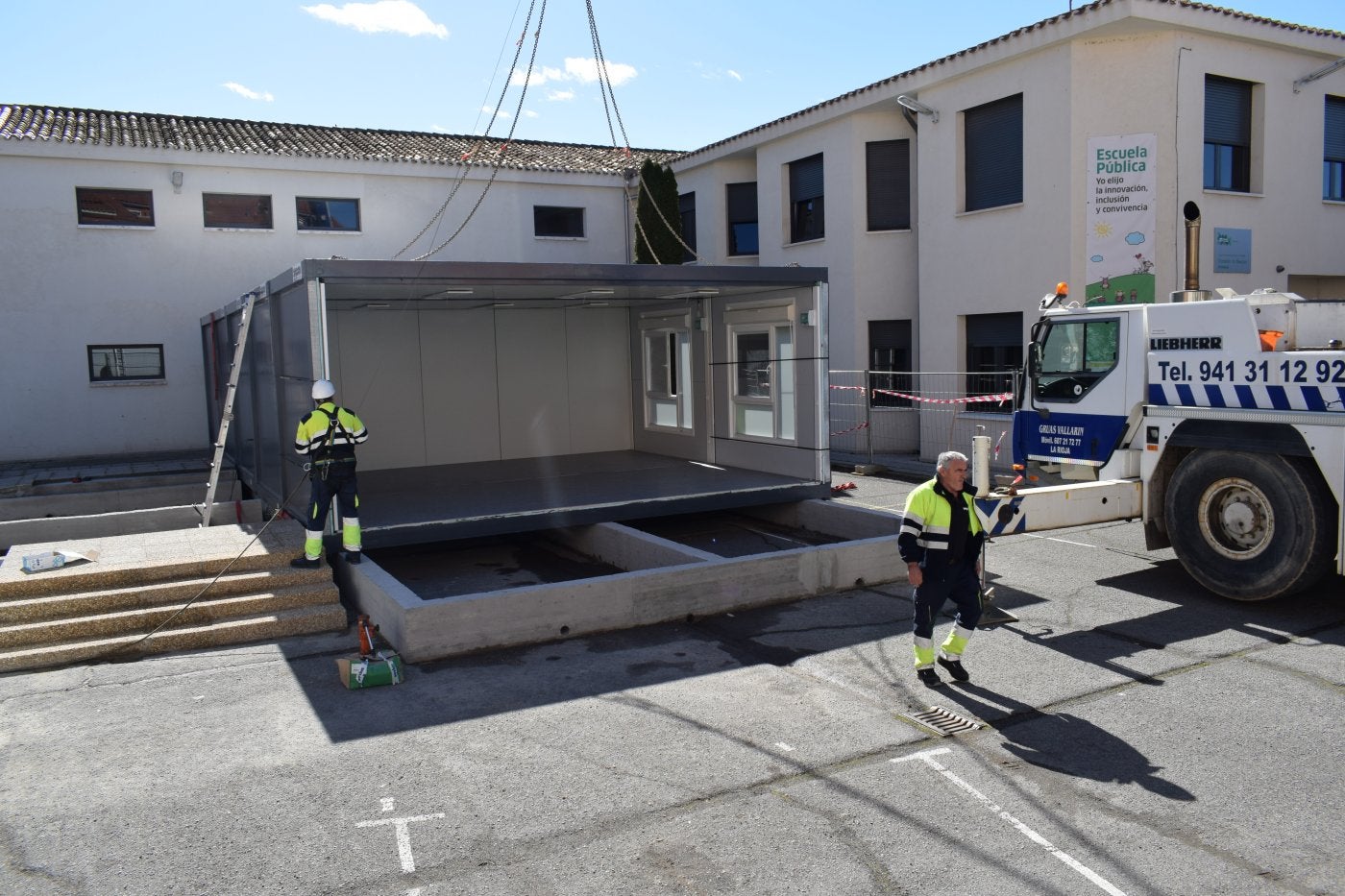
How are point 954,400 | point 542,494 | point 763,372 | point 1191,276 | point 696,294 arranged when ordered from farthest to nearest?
point 954,400
point 696,294
point 763,372
point 542,494
point 1191,276

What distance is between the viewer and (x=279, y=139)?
23.2m

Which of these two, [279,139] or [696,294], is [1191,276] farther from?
[279,139]

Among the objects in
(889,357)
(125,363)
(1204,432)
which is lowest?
(1204,432)

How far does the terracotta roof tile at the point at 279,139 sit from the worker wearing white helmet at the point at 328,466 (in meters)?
10.5

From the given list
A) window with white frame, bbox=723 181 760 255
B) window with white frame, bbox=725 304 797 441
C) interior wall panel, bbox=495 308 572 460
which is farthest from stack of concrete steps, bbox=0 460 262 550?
window with white frame, bbox=723 181 760 255

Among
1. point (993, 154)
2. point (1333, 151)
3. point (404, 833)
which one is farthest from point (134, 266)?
point (1333, 151)

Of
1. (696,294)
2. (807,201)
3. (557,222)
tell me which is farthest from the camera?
(557,222)

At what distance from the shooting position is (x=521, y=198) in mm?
24094

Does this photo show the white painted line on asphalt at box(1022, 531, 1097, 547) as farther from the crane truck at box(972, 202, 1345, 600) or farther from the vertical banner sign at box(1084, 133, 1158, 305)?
the vertical banner sign at box(1084, 133, 1158, 305)

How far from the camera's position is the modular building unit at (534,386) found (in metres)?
10.7

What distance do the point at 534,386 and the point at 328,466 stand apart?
7.33 m

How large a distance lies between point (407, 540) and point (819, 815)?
6.21 meters

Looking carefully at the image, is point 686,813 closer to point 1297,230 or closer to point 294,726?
point 294,726

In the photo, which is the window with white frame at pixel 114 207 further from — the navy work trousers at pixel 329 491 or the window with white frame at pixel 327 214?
the navy work trousers at pixel 329 491
